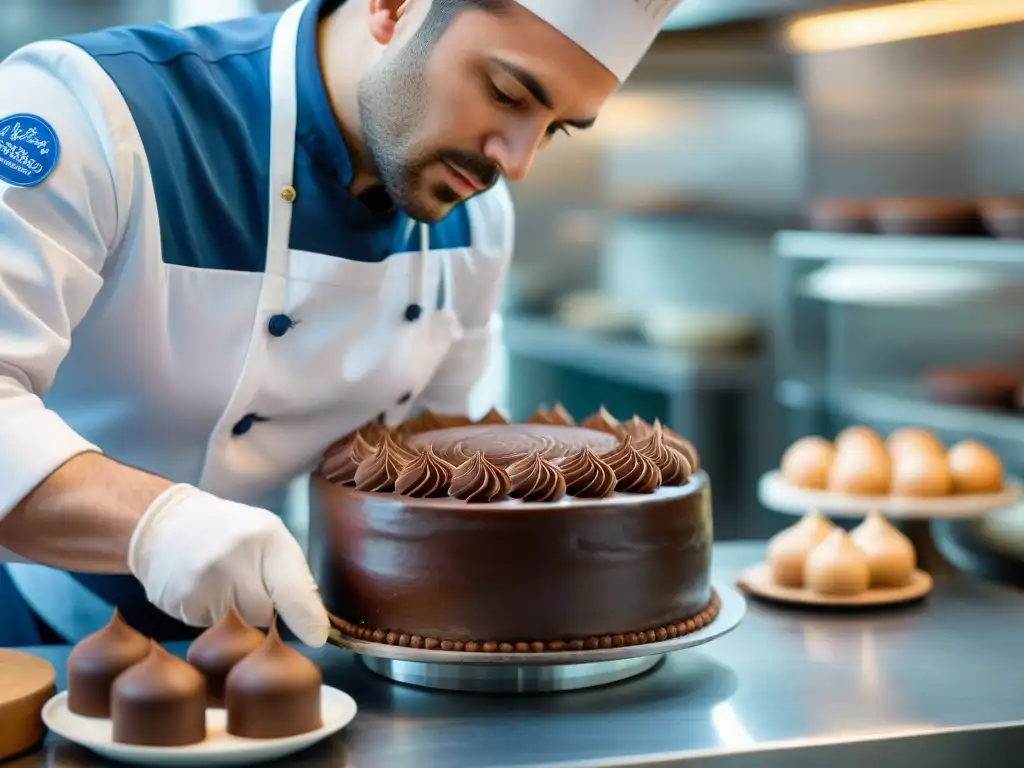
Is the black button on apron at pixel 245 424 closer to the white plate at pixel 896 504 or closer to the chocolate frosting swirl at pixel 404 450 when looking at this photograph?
the chocolate frosting swirl at pixel 404 450

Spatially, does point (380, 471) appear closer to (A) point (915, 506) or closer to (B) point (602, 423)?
(B) point (602, 423)

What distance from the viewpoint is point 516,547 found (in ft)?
4.81

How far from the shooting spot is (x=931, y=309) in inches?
128

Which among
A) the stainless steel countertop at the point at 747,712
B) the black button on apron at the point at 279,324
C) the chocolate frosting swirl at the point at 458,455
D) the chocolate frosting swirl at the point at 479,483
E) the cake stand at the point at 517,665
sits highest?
the black button on apron at the point at 279,324

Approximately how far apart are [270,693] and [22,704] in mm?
244

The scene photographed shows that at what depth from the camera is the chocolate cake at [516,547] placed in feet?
4.83

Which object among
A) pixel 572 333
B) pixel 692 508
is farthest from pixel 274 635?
pixel 572 333

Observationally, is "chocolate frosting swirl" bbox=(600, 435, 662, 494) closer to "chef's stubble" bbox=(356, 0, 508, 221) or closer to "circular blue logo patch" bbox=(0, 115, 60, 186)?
"chef's stubble" bbox=(356, 0, 508, 221)

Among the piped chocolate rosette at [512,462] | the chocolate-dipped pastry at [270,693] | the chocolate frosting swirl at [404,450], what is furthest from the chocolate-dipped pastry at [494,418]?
the chocolate-dipped pastry at [270,693]

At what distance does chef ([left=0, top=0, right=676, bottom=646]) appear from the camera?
4.71 feet

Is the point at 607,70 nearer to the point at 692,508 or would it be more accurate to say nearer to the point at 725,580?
the point at 692,508

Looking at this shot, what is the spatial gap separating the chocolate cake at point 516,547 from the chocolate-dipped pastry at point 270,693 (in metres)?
0.20

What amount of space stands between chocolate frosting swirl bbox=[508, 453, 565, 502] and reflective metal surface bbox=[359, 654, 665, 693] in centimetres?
19

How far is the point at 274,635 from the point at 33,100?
691 millimetres
